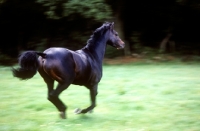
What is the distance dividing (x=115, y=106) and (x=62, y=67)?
243 cm

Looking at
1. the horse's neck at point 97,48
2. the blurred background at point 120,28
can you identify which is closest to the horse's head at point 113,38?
the horse's neck at point 97,48

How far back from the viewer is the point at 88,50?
771cm

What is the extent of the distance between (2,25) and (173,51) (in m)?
12.8

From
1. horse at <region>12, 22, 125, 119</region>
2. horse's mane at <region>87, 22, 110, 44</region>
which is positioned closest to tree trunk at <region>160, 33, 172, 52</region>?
horse's mane at <region>87, 22, 110, 44</region>

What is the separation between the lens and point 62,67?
259 inches

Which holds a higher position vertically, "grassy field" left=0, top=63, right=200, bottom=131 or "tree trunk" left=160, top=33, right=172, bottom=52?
"grassy field" left=0, top=63, right=200, bottom=131

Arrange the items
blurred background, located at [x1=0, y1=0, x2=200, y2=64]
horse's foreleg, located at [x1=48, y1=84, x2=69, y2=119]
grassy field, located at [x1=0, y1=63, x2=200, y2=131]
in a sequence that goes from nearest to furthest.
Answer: grassy field, located at [x1=0, y1=63, x2=200, y2=131], horse's foreleg, located at [x1=48, y1=84, x2=69, y2=119], blurred background, located at [x1=0, y1=0, x2=200, y2=64]

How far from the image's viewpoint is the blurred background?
2244 cm

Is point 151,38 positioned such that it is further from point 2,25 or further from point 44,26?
point 2,25

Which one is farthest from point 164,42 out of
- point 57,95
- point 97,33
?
point 57,95

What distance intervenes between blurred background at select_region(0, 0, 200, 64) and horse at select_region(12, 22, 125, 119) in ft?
45.2

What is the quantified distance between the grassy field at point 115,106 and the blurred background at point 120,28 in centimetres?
970

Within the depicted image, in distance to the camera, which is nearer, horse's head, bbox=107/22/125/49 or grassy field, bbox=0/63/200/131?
grassy field, bbox=0/63/200/131

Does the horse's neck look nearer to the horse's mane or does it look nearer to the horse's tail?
the horse's mane
